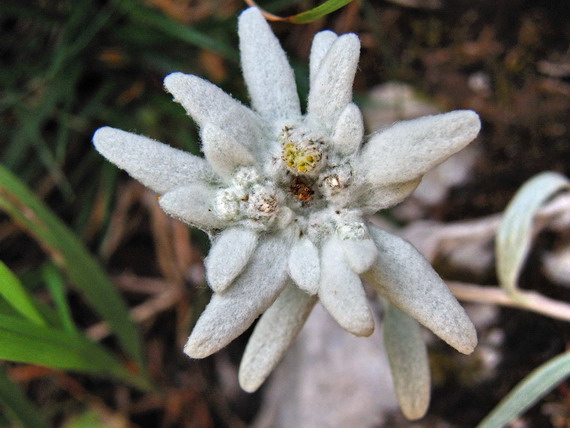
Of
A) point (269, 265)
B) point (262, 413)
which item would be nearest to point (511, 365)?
point (262, 413)

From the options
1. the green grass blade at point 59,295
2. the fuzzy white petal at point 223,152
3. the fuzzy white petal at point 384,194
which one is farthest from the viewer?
the green grass blade at point 59,295

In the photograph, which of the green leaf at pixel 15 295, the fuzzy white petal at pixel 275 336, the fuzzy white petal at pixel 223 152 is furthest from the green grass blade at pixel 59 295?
the fuzzy white petal at pixel 223 152

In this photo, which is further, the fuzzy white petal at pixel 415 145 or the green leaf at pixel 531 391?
the green leaf at pixel 531 391

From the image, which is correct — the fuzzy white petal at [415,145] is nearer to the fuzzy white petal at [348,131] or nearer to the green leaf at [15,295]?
the fuzzy white petal at [348,131]

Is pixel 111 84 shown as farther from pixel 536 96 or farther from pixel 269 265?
pixel 536 96

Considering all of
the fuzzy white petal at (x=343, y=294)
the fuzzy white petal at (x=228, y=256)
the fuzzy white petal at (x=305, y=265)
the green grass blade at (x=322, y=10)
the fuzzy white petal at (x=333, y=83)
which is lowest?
the fuzzy white petal at (x=343, y=294)
